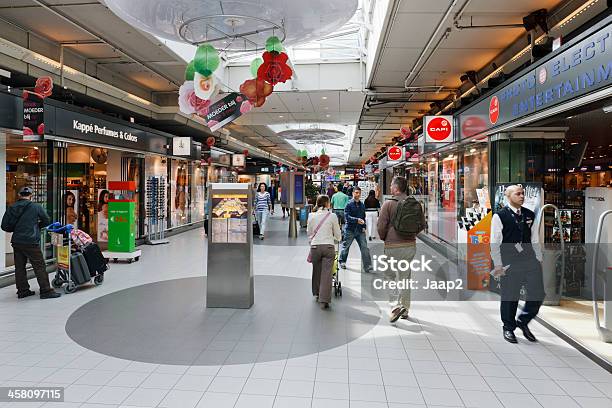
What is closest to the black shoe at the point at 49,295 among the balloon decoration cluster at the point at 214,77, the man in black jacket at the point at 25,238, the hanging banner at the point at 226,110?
the man in black jacket at the point at 25,238

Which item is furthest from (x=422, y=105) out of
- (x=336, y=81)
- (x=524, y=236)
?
(x=524, y=236)

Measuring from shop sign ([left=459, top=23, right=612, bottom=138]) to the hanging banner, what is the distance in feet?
15.0

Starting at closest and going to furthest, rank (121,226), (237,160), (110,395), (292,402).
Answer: (292,402)
(110,395)
(121,226)
(237,160)

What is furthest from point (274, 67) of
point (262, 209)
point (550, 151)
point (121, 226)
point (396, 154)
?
point (396, 154)

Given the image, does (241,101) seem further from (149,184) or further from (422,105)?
(422,105)

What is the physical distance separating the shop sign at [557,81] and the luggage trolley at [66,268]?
23.3 feet

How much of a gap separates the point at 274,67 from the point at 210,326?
12.7 feet

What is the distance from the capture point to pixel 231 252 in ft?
19.8

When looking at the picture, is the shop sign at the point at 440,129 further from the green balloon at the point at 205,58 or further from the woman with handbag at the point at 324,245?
the green balloon at the point at 205,58

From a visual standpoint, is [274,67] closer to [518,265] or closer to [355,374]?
[518,265]

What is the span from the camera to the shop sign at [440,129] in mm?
9953

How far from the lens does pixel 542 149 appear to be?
738cm

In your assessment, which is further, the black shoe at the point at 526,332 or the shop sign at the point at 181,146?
the shop sign at the point at 181,146

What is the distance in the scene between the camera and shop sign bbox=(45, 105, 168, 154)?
8234 mm
